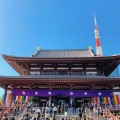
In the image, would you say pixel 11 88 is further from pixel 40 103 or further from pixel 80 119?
pixel 80 119

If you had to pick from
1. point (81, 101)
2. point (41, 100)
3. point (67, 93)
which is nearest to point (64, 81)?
point (67, 93)

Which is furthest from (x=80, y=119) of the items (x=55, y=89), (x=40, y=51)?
(x=40, y=51)

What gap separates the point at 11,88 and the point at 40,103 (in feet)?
16.2

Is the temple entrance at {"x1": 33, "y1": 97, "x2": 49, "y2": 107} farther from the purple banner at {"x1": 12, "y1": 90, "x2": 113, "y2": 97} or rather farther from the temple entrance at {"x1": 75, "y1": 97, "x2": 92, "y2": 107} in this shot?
the temple entrance at {"x1": 75, "y1": 97, "x2": 92, "y2": 107}

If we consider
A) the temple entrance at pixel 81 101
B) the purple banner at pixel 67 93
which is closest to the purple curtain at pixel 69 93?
the purple banner at pixel 67 93

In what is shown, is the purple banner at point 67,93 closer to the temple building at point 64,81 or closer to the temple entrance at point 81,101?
the temple building at point 64,81

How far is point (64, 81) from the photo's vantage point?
23.8 meters

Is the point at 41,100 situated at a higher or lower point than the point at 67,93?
lower

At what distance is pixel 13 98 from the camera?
25078 mm

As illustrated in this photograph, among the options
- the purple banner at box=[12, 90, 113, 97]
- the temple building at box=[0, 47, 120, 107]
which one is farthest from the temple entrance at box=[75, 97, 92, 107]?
the purple banner at box=[12, 90, 113, 97]

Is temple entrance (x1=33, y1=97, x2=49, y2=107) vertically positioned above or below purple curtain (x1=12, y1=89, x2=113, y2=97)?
below

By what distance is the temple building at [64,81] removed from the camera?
23.9 m

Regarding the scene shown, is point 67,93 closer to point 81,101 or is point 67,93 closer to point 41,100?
point 81,101

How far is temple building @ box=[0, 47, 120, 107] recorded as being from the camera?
2389 centimetres
